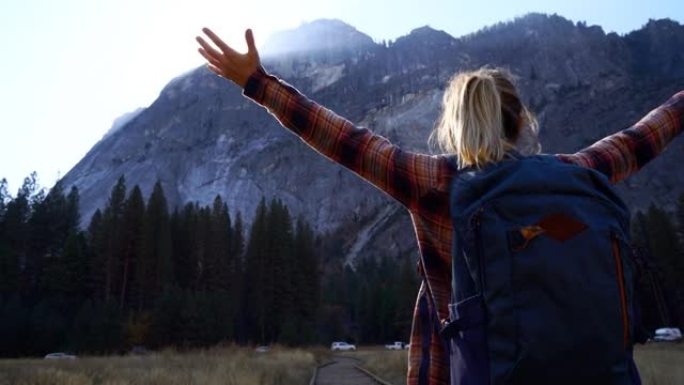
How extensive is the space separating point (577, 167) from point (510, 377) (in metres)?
0.55

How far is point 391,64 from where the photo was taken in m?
133

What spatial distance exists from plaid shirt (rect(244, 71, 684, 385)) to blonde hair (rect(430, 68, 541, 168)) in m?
0.09

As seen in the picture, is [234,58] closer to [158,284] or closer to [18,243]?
[158,284]

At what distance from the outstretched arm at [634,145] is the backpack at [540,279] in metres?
0.45

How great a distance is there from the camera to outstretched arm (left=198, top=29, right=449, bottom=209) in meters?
1.55

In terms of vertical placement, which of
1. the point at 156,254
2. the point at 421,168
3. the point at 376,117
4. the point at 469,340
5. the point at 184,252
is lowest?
the point at 469,340

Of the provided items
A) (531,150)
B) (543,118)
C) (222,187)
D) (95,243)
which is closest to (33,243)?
(95,243)

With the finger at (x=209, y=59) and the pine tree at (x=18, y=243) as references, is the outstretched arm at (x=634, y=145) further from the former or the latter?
the pine tree at (x=18, y=243)

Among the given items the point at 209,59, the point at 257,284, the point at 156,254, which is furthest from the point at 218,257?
the point at 209,59

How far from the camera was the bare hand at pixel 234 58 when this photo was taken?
1.81 metres

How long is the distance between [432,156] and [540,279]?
0.52 meters

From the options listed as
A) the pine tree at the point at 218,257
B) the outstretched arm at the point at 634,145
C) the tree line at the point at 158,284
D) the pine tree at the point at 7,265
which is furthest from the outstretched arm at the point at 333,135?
the pine tree at the point at 218,257

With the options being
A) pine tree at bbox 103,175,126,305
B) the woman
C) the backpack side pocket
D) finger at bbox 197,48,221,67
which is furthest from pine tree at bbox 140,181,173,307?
the backpack side pocket

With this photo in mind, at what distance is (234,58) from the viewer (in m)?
1.82
